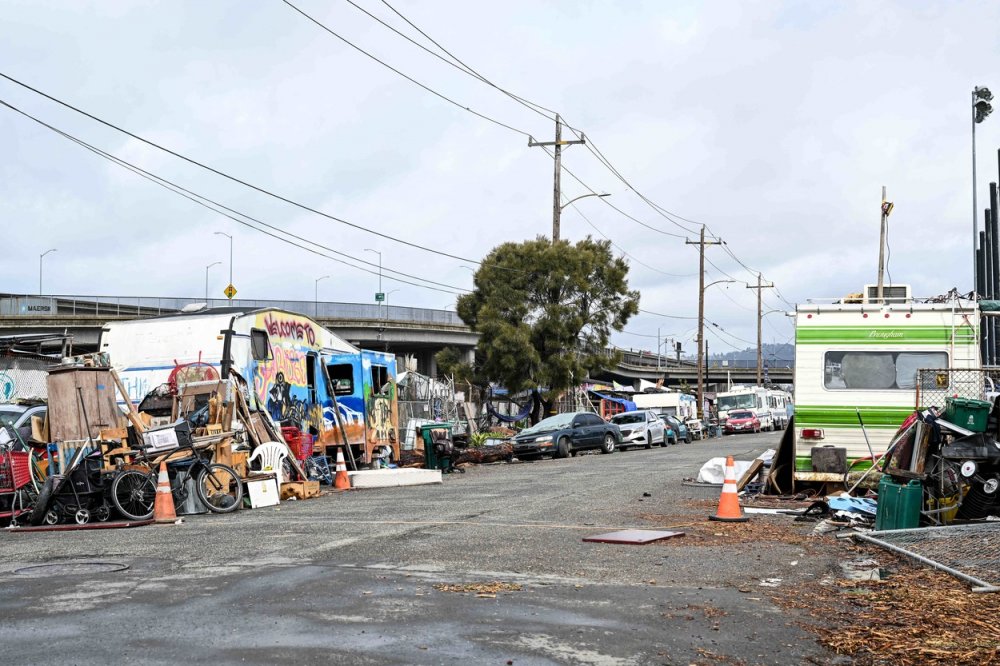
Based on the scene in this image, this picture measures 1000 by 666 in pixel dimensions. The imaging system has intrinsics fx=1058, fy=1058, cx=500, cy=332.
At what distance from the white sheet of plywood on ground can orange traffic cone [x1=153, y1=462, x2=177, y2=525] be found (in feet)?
19.4

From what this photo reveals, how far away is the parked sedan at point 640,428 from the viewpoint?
128 feet

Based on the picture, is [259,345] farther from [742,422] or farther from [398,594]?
[742,422]

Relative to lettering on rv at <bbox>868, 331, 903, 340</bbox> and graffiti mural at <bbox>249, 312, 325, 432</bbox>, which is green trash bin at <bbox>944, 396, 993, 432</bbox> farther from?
graffiti mural at <bbox>249, 312, 325, 432</bbox>

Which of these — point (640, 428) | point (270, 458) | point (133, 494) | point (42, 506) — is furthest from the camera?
point (640, 428)

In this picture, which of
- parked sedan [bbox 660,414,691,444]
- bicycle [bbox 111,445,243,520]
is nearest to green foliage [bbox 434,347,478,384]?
parked sedan [bbox 660,414,691,444]

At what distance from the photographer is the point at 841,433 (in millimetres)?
15984

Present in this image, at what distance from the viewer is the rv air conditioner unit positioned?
17.1 m

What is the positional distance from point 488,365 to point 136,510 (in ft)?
90.4

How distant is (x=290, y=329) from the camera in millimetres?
21312

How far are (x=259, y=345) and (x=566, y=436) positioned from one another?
51.9 ft

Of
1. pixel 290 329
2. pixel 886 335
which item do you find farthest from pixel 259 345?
pixel 886 335

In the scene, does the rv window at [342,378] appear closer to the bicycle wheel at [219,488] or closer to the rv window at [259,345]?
the rv window at [259,345]

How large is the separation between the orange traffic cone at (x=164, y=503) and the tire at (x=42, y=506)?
4.33 feet

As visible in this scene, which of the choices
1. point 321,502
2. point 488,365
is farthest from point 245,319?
point 488,365
